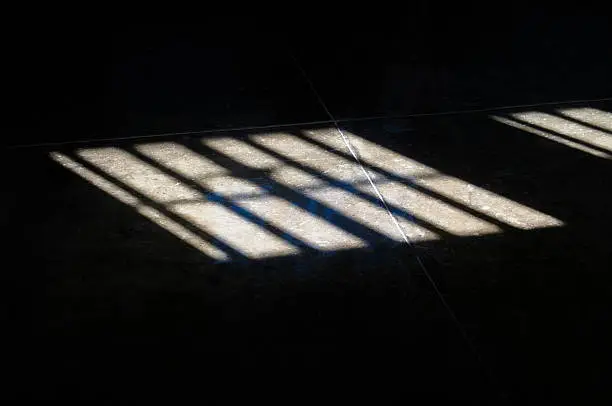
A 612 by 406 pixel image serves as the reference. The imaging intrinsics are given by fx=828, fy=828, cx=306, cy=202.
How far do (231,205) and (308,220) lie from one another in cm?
33

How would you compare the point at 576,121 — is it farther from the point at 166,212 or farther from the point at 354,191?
the point at 166,212

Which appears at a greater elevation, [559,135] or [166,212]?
[559,135]

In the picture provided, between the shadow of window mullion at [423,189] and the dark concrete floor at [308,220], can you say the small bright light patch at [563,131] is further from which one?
the shadow of window mullion at [423,189]

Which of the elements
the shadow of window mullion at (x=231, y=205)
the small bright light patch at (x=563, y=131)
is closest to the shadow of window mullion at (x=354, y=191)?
the shadow of window mullion at (x=231, y=205)

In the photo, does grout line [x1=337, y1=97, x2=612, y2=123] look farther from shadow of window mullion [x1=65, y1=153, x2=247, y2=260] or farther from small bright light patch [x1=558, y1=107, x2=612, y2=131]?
shadow of window mullion [x1=65, y1=153, x2=247, y2=260]

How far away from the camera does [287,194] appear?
350 cm

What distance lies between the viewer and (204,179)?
11.8 feet

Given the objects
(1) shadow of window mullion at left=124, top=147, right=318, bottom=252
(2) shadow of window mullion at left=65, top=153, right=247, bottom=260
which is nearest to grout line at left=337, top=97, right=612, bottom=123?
(1) shadow of window mullion at left=124, top=147, right=318, bottom=252

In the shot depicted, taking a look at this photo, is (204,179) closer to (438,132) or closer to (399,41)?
(438,132)

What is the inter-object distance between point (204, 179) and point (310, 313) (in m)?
1.02

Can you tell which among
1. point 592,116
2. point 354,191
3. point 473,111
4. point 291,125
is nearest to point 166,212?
point 354,191

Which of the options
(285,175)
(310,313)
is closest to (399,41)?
(285,175)

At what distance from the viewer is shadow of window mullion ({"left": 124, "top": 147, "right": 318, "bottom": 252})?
3.19 meters

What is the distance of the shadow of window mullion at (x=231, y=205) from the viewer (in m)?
3.19
